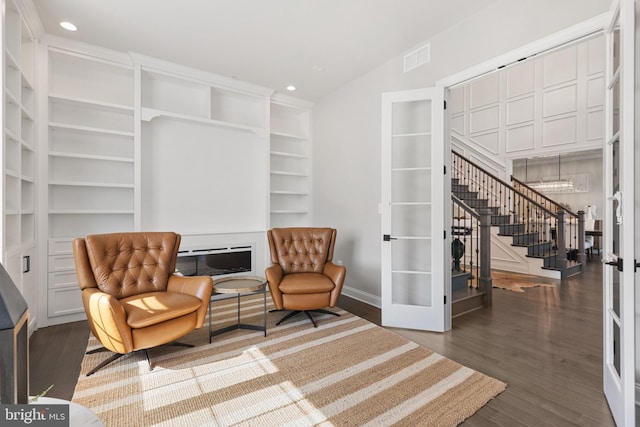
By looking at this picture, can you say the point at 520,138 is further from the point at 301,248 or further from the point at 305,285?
the point at 305,285

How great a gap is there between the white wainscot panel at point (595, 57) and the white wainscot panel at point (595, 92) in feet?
0.56

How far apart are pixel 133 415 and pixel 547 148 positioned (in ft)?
25.5

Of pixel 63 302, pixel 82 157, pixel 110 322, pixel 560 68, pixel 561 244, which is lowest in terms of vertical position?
A: pixel 63 302

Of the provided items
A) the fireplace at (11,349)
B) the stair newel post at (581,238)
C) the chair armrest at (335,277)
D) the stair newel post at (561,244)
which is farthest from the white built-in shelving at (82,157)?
the stair newel post at (581,238)

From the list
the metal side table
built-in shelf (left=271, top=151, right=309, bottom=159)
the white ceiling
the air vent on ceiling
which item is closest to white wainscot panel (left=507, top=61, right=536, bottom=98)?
the air vent on ceiling

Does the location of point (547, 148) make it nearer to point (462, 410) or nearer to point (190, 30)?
point (462, 410)

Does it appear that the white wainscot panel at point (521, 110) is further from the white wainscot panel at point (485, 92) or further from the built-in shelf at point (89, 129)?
the built-in shelf at point (89, 129)

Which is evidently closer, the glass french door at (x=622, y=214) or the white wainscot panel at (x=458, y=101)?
the glass french door at (x=622, y=214)

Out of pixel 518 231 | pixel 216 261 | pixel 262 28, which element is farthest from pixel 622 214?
pixel 518 231

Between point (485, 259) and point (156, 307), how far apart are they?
371 cm

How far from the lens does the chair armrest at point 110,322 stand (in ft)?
6.93

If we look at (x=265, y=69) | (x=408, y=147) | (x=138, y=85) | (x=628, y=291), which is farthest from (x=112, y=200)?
(x=628, y=291)

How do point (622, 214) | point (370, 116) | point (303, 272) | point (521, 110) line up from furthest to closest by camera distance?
point (521, 110) → point (370, 116) → point (303, 272) → point (622, 214)

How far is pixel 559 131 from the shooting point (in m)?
6.17
